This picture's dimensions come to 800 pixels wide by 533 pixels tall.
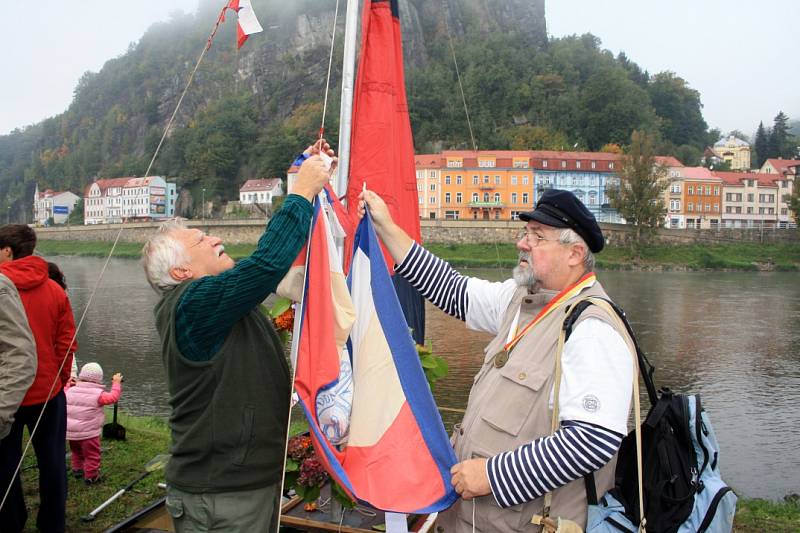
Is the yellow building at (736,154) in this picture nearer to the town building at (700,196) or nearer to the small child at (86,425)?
the town building at (700,196)

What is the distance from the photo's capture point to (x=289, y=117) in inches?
4343

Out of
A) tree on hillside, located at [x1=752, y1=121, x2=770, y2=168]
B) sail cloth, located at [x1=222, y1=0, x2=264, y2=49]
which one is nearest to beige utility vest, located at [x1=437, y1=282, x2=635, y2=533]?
sail cloth, located at [x1=222, y1=0, x2=264, y2=49]

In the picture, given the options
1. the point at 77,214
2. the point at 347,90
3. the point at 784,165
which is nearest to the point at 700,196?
the point at 784,165

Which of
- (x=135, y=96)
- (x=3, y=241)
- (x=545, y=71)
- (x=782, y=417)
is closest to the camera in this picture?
(x=3, y=241)

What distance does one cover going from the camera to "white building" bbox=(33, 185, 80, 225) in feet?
344

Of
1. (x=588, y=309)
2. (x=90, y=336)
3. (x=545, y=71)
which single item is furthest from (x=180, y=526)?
(x=545, y=71)

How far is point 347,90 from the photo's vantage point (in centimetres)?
357

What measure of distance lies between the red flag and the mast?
2.43ft

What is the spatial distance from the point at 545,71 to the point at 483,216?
48.3 m

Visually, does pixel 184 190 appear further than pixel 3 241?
Yes

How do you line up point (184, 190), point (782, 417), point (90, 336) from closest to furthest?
1. point (782, 417)
2. point (90, 336)
3. point (184, 190)

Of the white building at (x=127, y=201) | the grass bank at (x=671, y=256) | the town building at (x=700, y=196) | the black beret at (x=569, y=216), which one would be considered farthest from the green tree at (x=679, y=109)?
the black beret at (x=569, y=216)

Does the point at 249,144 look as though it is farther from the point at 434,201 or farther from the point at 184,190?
the point at 434,201

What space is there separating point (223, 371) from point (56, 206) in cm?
11612
